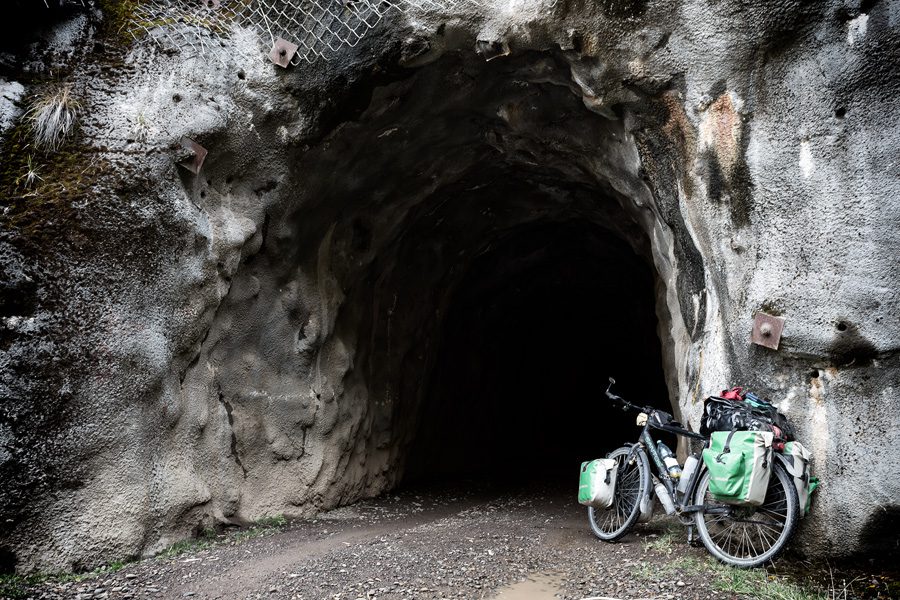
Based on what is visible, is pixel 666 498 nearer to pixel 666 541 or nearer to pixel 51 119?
pixel 666 541

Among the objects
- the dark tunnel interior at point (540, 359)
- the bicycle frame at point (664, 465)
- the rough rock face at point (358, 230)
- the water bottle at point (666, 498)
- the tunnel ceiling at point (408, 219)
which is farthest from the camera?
the dark tunnel interior at point (540, 359)

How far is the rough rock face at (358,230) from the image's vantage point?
4230 mm

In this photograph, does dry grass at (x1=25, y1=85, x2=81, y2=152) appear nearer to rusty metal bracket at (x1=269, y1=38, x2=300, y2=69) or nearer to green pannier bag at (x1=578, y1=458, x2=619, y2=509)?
Result: rusty metal bracket at (x1=269, y1=38, x2=300, y2=69)

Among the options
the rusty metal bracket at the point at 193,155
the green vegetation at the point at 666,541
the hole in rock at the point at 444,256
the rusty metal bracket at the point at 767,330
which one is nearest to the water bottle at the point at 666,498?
the green vegetation at the point at 666,541

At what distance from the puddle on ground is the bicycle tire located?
964 mm

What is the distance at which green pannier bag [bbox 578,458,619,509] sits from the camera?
514 cm

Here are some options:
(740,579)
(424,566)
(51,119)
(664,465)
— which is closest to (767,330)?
(664,465)

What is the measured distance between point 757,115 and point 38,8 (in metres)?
4.95

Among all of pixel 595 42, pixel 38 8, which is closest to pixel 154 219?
pixel 38 8

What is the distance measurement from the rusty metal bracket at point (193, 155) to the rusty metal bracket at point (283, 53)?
885 millimetres

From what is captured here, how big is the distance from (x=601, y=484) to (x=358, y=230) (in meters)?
3.24

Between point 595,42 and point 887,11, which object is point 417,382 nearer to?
point 595,42

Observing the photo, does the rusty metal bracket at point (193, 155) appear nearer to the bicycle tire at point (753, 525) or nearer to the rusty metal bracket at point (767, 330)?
the rusty metal bracket at point (767, 330)

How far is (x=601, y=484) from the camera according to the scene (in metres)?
5.16
